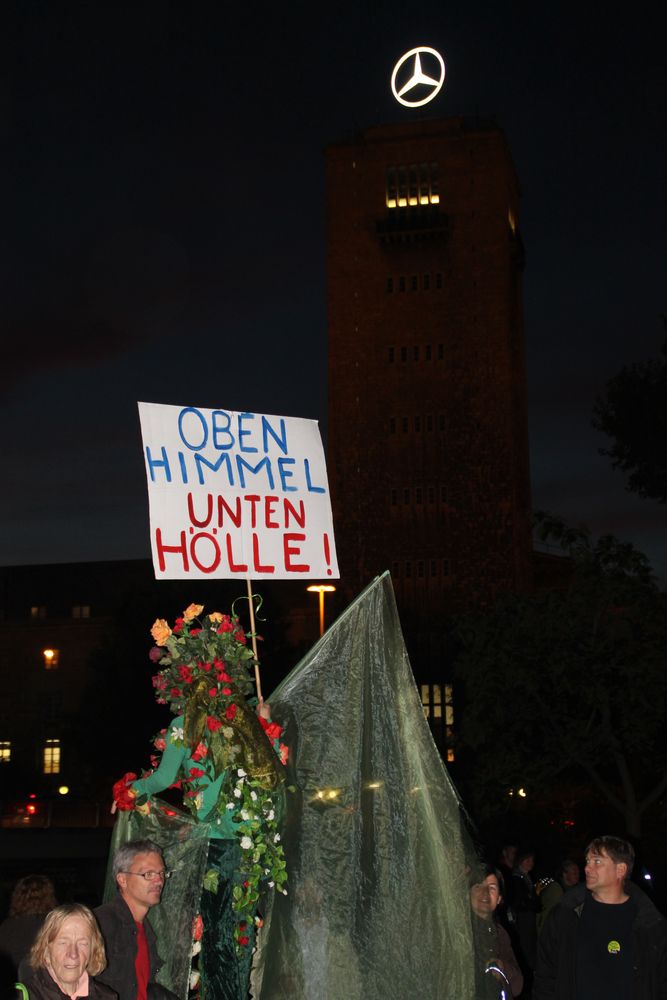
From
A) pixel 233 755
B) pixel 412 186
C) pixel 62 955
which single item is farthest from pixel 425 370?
pixel 62 955

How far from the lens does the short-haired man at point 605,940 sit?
5.59 m

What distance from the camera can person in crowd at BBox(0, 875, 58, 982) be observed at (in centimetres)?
620

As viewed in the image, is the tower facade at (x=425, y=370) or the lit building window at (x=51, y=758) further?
the lit building window at (x=51, y=758)

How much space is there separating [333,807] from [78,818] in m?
58.6

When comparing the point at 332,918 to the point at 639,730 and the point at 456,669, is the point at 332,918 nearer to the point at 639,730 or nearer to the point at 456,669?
the point at 639,730

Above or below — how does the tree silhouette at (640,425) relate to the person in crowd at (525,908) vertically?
above

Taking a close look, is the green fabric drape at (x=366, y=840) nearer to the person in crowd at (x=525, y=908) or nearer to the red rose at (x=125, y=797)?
the red rose at (x=125, y=797)

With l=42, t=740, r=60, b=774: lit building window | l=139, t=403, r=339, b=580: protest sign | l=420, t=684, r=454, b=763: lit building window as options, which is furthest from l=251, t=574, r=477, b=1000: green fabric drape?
l=42, t=740, r=60, b=774: lit building window

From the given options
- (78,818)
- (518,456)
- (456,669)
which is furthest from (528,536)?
(456,669)

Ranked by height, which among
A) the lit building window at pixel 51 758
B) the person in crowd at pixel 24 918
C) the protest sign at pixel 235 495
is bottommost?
the lit building window at pixel 51 758

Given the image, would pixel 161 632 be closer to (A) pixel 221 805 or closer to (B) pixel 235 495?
(A) pixel 221 805

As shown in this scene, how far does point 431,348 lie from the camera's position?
2849 inches

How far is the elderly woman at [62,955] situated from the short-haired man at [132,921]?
2.34ft

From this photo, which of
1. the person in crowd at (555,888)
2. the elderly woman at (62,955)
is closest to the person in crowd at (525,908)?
the person in crowd at (555,888)
